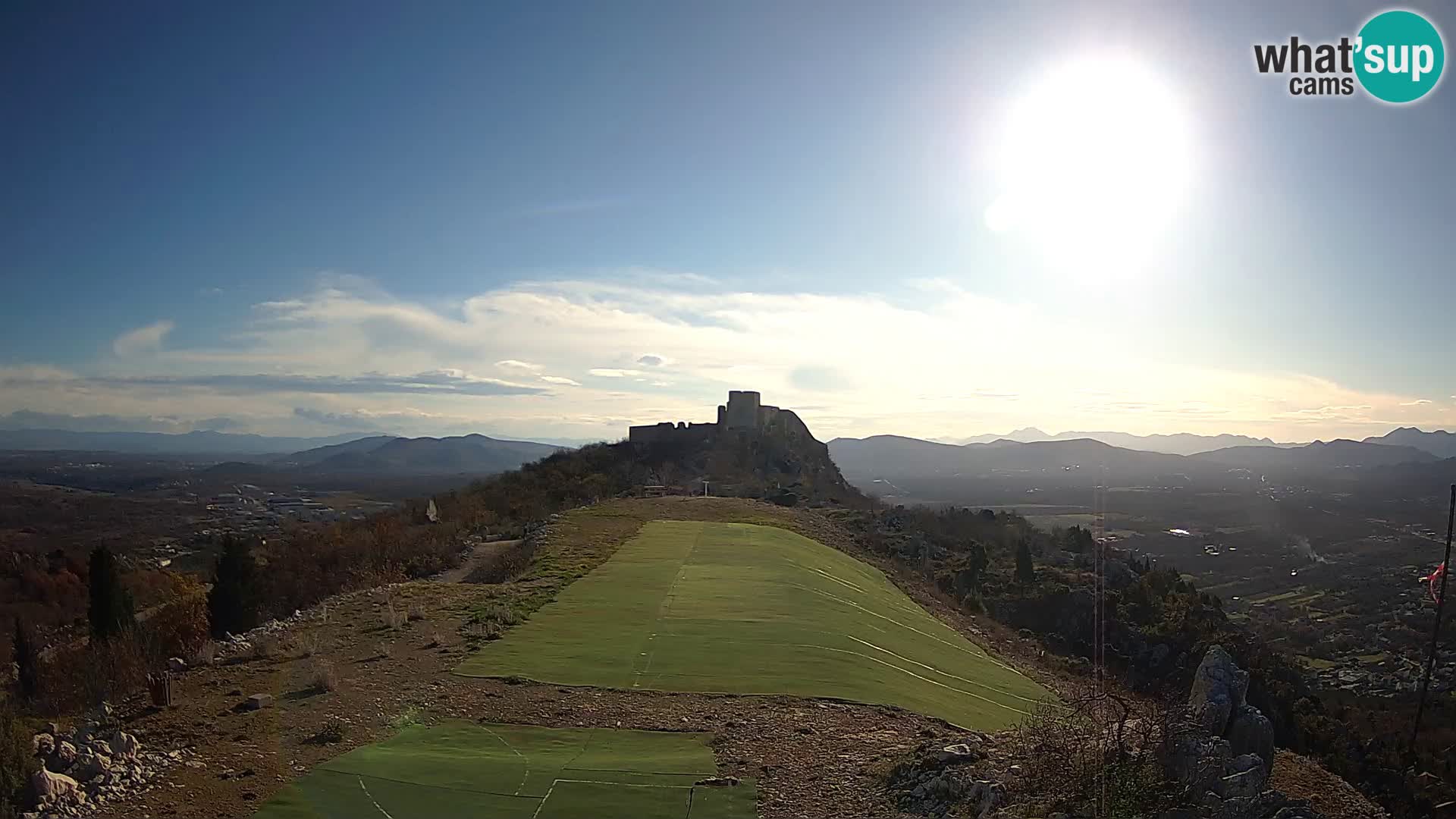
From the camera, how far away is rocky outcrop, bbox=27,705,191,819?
6188 mm

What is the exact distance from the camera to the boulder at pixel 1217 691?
747cm

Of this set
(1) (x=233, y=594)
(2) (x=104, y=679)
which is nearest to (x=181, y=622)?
(1) (x=233, y=594)

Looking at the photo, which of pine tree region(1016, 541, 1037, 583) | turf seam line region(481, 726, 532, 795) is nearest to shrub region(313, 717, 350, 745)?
turf seam line region(481, 726, 532, 795)

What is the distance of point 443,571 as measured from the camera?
20.3 metres

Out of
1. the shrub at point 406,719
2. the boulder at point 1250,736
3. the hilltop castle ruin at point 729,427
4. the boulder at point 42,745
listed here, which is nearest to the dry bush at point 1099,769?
the boulder at point 1250,736

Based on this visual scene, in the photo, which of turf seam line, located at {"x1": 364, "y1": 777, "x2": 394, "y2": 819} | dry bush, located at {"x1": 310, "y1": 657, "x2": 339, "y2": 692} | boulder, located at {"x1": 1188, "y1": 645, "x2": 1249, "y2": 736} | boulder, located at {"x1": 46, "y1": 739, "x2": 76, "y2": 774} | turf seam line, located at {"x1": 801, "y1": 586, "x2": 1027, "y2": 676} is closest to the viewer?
turf seam line, located at {"x1": 364, "y1": 777, "x2": 394, "y2": 819}

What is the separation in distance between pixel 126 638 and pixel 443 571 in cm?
789

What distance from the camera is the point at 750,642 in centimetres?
1213

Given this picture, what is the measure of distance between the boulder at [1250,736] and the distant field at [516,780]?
14.6 ft

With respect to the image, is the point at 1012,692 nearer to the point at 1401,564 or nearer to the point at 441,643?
the point at 441,643

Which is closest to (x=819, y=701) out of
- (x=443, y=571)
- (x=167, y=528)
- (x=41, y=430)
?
(x=443, y=571)

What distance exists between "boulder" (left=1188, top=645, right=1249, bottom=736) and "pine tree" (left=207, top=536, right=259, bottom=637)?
1907cm

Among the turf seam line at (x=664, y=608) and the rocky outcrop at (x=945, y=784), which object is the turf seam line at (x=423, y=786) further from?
the turf seam line at (x=664, y=608)

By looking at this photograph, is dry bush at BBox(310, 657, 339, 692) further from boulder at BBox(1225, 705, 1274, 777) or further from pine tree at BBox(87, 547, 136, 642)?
pine tree at BBox(87, 547, 136, 642)
